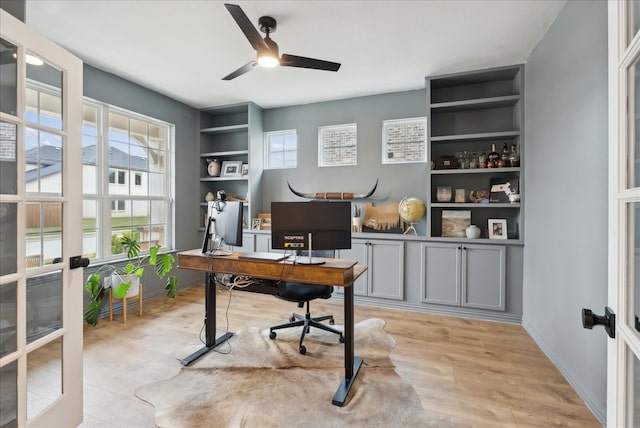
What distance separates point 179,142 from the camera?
437cm

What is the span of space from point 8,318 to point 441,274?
3.48m

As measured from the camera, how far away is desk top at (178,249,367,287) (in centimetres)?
192

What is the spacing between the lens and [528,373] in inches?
85.9

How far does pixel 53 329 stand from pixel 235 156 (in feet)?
12.1

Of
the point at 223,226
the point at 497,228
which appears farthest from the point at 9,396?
the point at 497,228

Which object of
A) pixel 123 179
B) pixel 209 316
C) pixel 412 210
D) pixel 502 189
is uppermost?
pixel 123 179

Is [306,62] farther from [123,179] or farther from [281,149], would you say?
[123,179]

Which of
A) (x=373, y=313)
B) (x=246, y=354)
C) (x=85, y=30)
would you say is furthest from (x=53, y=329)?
(x=373, y=313)

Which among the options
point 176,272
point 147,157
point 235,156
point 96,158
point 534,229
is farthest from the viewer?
point 235,156

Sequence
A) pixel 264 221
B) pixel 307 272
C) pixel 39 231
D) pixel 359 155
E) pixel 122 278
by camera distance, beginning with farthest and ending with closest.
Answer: pixel 264 221 → pixel 359 155 → pixel 122 278 → pixel 307 272 → pixel 39 231

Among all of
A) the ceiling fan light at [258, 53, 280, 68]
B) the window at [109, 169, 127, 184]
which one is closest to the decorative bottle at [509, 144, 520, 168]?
the ceiling fan light at [258, 53, 280, 68]

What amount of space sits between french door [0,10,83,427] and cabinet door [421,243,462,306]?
10.3 feet

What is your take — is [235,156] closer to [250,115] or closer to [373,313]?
[250,115]

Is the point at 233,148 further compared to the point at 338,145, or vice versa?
the point at 233,148
